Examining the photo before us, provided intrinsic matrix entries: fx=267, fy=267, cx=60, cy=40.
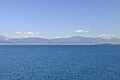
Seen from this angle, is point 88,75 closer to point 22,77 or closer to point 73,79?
point 73,79

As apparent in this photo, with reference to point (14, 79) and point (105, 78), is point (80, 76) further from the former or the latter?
point (14, 79)

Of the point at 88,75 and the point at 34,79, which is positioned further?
the point at 88,75

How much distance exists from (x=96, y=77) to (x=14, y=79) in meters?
18.4

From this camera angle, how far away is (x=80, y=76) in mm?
62094

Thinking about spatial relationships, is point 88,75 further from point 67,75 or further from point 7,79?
point 7,79

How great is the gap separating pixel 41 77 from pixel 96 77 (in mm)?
12654

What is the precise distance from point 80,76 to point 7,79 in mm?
16676

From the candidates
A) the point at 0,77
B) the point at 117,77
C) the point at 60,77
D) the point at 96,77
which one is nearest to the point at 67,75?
the point at 60,77

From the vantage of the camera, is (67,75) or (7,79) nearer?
(7,79)

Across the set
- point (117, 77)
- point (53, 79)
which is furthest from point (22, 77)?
point (117, 77)

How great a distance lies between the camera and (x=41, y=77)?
2438 inches

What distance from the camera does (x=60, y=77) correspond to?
6131 centimetres

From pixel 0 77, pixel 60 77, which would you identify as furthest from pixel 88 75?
pixel 0 77

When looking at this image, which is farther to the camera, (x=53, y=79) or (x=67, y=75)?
(x=67, y=75)
